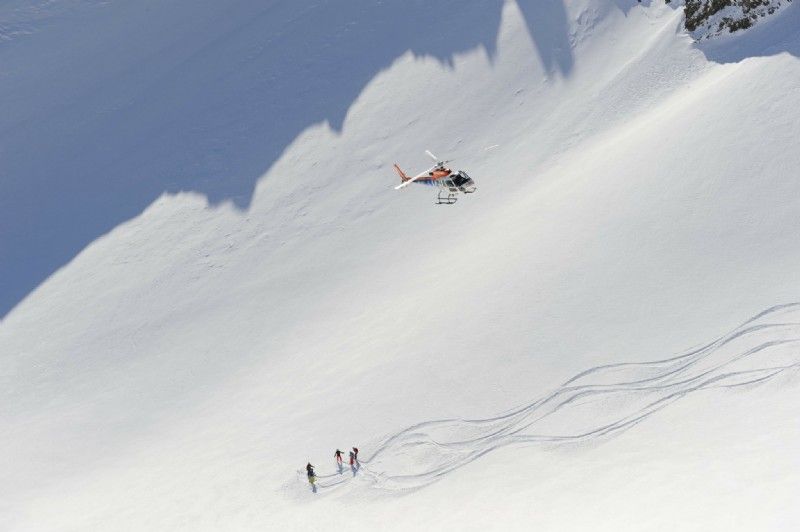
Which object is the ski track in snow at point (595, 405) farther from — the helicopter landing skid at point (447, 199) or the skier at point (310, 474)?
the helicopter landing skid at point (447, 199)

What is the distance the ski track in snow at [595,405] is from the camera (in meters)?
38.2

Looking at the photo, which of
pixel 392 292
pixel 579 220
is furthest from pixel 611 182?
pixel 392 292

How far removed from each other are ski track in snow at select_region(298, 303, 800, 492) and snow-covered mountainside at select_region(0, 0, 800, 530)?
13cm

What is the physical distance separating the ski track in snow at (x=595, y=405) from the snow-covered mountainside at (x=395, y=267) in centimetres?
13

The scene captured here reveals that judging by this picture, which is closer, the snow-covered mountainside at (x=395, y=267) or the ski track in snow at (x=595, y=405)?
the ski track in snow at (x=595, y=405)

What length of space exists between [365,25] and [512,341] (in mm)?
23842

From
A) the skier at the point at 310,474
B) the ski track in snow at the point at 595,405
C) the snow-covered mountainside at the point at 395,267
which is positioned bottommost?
the ski track in snow at the point at 595,405

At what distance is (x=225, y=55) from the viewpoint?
177 ft

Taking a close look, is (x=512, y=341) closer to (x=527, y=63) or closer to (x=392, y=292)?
(x=392, y=292)

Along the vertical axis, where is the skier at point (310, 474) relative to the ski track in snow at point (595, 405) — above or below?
above

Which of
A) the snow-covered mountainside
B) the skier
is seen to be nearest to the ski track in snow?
the snow-covered mountainside

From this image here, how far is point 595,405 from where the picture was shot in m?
39.0

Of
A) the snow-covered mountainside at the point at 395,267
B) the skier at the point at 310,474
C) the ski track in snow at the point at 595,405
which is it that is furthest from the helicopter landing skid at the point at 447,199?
the skier at the point at 310,474

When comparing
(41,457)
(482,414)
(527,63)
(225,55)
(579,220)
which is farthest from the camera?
(225,55)
